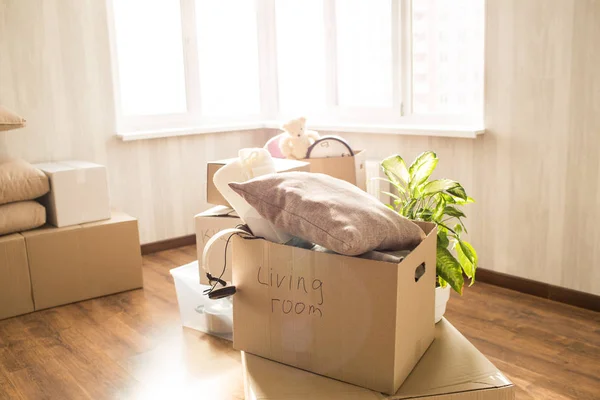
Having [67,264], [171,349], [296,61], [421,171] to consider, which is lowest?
[171,349]

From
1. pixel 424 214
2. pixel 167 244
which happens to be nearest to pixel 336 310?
pixel 424 214

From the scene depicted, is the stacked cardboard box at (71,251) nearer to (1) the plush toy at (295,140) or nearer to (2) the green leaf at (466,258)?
(1) the plush toy at (295,140)

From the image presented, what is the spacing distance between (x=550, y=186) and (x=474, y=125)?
506 millimetres

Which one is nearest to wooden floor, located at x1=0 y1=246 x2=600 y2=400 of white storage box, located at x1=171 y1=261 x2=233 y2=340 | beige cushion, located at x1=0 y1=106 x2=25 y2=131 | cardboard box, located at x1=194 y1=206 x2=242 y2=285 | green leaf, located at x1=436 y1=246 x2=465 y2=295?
white storage box, located at x1=171 y1=261 x2=233 y2=340

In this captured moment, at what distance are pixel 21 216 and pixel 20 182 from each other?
15 centimetres

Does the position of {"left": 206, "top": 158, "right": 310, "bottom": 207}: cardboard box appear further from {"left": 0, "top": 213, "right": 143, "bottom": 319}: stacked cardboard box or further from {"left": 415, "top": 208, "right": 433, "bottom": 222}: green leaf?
{"left": 0, "top": 213, "right": 143, "bottom": 319}: stacked cardboard box

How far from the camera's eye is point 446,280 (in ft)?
4.86

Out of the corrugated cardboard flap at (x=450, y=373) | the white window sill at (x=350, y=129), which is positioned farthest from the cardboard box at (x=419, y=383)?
the white window sill at (x=350, y=129)

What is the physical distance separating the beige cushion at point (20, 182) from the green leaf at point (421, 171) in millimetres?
1798

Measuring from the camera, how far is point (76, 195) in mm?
2740

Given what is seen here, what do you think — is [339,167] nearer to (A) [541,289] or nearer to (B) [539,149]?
(B) [539,149]

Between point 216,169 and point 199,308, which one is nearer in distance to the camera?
point 216,169

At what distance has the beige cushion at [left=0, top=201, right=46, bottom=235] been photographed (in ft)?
8.38

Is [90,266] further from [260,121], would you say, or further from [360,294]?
[360,294]
